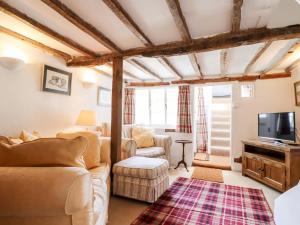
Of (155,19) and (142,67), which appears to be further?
(142,67)

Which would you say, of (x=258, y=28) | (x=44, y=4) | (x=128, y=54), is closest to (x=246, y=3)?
(x=258, y=28)

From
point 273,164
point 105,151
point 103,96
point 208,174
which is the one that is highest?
point 103,96

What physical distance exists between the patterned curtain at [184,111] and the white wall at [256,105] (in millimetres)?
1056

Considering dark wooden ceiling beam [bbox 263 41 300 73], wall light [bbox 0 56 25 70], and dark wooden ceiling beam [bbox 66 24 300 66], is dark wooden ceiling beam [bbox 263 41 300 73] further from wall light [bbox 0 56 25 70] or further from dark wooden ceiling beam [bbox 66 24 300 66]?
wall light [bbox 0 56 25 70]

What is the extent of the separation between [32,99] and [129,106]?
9.64 ft

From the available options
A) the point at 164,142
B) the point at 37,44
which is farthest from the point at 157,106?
the point at 37,44

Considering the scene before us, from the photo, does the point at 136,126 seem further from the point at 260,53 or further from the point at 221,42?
the point at 260,53

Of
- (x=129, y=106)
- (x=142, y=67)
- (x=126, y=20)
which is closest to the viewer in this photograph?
(x=126, y=20)

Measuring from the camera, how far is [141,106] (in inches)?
227

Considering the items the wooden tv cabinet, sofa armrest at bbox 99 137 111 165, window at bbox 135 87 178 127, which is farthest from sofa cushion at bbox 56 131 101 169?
window at bbox 135 87 178 127

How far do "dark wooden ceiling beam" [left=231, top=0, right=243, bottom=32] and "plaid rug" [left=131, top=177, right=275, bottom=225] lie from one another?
2.23m

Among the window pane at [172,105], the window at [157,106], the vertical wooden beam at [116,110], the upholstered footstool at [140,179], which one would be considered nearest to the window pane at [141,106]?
the window at [157,106]

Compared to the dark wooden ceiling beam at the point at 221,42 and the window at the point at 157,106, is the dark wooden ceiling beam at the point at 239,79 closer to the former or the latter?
the window at the point at 157,106

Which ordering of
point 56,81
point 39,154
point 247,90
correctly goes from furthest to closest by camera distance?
point 247,90
point 56,81
point 39,154
